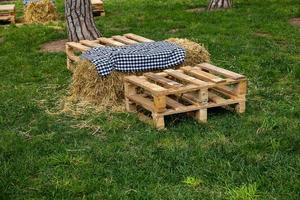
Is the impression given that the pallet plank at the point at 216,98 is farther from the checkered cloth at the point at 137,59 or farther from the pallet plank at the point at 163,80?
the checkered cloth at the point at 137,59

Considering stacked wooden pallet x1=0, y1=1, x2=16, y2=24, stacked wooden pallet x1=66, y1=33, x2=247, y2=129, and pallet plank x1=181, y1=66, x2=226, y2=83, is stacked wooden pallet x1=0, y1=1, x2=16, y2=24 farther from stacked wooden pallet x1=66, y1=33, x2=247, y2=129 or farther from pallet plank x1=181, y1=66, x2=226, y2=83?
pallet plank x1=181, y1=66, x2=226, y2=83

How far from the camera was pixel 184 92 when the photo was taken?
6871 millimetres

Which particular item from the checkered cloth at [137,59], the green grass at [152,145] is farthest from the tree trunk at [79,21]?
the checkered cloth at [137,59]

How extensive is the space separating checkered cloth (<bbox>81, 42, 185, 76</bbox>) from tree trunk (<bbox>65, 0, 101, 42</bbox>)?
388cm

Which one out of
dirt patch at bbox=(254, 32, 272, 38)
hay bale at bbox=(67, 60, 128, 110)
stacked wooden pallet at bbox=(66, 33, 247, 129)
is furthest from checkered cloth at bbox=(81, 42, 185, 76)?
dirt patch at bbox=(254, 32, 272, 38)

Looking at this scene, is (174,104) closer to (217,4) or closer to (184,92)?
(184,92)

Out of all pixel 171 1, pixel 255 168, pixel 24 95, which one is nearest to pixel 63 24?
pixel 171 1

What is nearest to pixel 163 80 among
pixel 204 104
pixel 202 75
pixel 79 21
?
pixel 202 75

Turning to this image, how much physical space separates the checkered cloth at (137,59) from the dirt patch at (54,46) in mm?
3853

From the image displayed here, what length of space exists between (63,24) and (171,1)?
429cm

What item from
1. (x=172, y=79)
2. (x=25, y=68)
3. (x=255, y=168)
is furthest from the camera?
(x=25, y=68)

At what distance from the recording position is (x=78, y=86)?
8258 mm

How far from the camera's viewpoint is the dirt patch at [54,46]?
11.8m

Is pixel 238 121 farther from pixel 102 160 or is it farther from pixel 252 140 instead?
pixel 102 160
